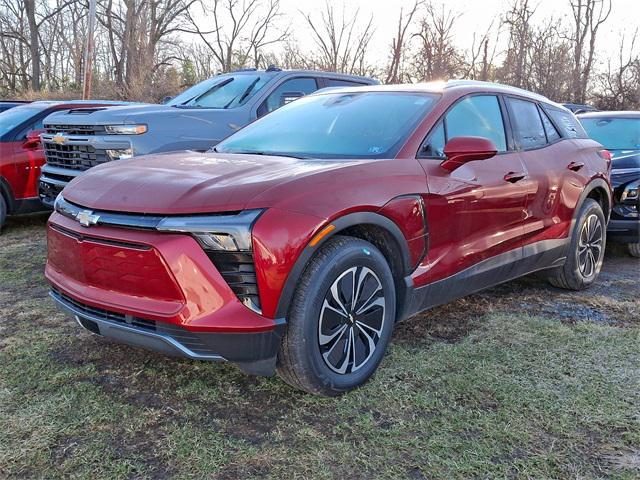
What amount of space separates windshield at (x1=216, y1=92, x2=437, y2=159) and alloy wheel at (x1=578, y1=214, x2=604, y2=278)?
83.4 inches

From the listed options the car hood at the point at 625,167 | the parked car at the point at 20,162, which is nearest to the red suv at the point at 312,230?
the car hood at the point at 625,167

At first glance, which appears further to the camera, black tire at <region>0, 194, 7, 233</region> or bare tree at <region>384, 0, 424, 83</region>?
bare tree at <region>384, 0, 424, 83</region>

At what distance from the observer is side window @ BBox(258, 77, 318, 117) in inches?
259

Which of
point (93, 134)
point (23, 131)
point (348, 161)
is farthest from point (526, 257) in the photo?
point (23, 131)

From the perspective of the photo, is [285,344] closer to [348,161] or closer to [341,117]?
[348,161]

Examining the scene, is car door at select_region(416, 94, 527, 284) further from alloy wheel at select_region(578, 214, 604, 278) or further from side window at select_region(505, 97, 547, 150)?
alloy wheel at select_region(578, 214, 604, 278)

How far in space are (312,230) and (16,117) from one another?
5904 mm

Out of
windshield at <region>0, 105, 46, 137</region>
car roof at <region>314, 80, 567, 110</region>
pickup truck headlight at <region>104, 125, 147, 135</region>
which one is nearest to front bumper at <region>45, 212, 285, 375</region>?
car roof at <region>314, 80, 567, 110</region>

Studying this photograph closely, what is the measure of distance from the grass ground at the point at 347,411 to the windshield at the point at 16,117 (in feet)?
12.1

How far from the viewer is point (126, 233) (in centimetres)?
254

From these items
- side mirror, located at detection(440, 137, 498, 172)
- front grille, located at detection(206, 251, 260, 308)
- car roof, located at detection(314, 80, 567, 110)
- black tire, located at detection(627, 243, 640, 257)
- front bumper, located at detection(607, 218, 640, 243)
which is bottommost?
black tire, located at detection(627, 243, 640, 257)

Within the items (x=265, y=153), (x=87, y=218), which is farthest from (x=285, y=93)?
(x=87, y=218)

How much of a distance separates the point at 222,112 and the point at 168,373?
3.83 meters

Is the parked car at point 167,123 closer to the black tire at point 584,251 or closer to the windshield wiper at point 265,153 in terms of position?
the windshield wiper at point 265,153
